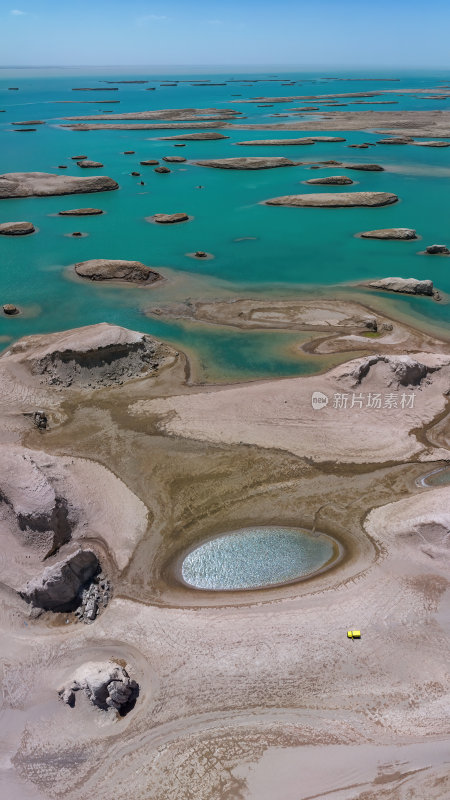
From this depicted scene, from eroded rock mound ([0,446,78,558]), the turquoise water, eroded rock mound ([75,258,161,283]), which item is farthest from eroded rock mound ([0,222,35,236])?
eroded rock mound ([0,446,78,558])

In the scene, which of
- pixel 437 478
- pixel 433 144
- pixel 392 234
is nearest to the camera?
pixel 437 478

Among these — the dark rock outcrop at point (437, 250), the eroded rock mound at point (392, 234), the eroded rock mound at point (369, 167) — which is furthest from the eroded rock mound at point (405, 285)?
the eroded rock mound at point (369, 167)

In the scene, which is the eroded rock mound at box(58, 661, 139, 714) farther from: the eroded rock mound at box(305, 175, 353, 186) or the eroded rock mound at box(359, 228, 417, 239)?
the eroded rock mound at box(305, 175, 353, 186)

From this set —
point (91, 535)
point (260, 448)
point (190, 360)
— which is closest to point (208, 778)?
point (91, 535)

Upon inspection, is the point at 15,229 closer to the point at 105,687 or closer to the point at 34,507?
the point at 34,507

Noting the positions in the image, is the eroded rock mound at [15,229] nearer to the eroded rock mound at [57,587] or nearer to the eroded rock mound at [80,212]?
the eroded rock mound at [80,212]

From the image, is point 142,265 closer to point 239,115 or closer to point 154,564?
point 154,564

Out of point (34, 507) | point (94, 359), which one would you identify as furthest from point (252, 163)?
point (34, 507)
